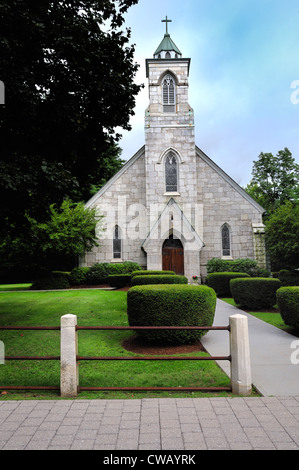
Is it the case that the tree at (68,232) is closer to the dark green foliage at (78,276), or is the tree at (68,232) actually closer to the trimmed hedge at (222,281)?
the dark green foliage at (78,276)

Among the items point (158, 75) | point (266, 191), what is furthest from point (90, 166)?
point (266, 191)

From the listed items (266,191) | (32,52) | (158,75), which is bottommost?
(32,52)

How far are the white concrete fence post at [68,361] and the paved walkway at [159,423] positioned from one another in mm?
262

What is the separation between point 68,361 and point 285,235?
61.4 feet

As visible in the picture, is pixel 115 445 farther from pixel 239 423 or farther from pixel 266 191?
pixel 266 191

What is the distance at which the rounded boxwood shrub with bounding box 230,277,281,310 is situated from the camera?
12.2 meters

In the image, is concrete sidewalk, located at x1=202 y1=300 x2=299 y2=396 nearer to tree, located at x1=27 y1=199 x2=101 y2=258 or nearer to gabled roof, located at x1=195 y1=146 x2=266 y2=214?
tree, located at x1=27 y1=199 x2=101 y2=258

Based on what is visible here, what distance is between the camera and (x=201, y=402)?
4.45 meters

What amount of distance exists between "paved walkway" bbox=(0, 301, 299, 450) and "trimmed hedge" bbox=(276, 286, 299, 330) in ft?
10.5

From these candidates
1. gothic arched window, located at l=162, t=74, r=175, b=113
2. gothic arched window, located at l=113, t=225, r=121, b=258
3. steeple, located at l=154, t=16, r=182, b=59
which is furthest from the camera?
steeple, located at l=154, t=16, r=182, b=59

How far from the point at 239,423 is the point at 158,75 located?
2479 centimetres

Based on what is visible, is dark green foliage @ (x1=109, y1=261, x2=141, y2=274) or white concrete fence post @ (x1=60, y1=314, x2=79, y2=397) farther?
dark green foliage @ (x1=109, y1=261, x2=141, y2=274)

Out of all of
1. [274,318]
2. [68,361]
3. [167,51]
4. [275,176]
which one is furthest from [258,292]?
[275,176]

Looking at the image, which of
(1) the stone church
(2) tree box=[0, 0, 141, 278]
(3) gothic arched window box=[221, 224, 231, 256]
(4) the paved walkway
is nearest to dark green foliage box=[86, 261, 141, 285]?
(1) the stone church
